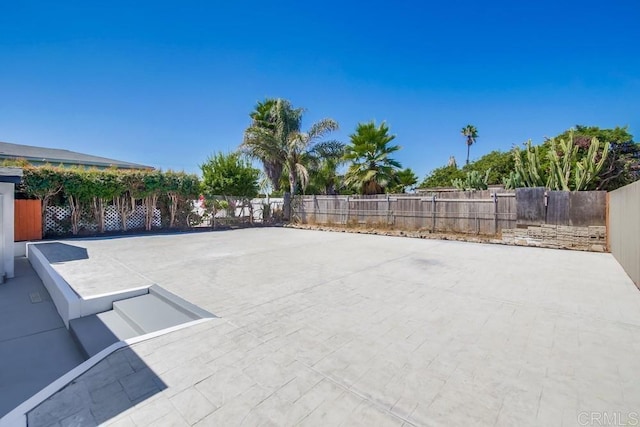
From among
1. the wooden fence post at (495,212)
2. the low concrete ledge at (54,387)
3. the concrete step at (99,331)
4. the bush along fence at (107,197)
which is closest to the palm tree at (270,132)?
the bush along fence at (107,197)

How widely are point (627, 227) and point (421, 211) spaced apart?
6.36m

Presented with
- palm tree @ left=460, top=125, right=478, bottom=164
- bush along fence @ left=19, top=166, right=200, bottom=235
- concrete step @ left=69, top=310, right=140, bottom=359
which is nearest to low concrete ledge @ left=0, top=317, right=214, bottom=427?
concrete step @ left=69, top=310, right=140, bottom=359

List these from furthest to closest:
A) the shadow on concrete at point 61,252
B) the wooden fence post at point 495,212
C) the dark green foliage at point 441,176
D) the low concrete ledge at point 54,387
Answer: the dark green foliage at point 441,176
the wooden fence post at point 495,212
the shadow on concrete at point 61,252
the low concrete ledge at point 54,387

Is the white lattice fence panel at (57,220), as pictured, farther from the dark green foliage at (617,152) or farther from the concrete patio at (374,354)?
the dark green foliage at (617,152)

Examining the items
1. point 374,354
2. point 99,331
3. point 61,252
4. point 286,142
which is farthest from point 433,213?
point 61,252

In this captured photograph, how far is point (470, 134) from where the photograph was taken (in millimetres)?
37562

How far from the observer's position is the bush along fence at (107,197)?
9820 millimetres

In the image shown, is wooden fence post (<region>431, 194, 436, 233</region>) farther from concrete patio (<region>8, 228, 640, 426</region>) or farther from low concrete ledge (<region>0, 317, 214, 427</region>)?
low concrete ledge (<region>0, 317, 214, 427</region>)

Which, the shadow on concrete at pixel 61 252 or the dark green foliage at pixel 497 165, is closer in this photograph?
the shadow on concrete at pixel 61 252

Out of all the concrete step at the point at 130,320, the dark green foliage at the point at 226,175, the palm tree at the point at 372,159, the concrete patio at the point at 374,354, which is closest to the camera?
the concrete patio at the point at 374,354

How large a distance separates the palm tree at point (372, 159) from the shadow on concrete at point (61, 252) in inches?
432

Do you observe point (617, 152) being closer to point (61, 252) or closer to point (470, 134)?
point (470, 134)

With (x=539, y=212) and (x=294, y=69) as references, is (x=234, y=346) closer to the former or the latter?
(x=539, y=212)

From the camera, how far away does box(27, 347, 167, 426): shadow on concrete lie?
5.70 ft
